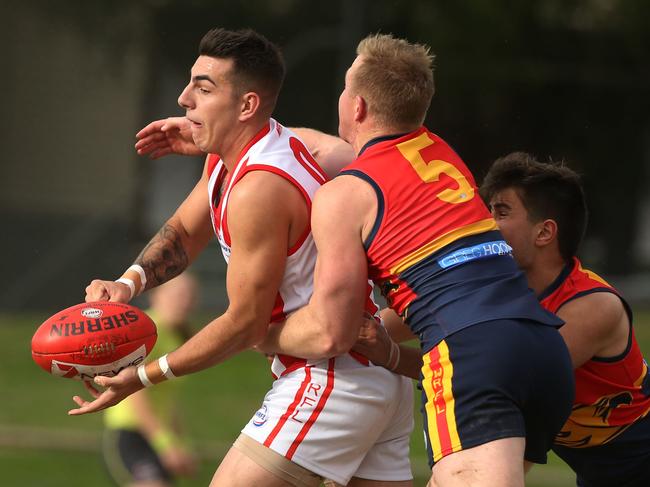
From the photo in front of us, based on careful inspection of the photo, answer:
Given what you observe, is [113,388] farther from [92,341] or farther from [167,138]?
[167,138]

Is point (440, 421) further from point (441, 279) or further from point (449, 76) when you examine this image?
point (449, 76)

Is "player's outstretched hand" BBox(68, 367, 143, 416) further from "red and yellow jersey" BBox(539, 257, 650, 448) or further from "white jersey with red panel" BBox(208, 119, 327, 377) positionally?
"red and yellow jersey" BBox(539, 257, 650, 448)

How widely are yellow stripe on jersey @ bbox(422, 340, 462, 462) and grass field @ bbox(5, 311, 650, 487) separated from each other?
7204 mm

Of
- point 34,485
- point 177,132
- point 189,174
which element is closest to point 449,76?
point 189,174

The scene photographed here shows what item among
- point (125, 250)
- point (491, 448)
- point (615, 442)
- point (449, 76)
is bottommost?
point (125, 250)

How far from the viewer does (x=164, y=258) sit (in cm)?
533

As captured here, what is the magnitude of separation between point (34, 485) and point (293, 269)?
7991mm

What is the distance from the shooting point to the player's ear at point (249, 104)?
4773 mm

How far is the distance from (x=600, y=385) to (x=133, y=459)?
3812 mm

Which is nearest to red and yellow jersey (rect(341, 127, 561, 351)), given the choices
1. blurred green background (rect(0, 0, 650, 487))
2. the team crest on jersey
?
the team crest on jersey

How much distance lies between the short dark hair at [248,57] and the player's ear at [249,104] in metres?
0.02

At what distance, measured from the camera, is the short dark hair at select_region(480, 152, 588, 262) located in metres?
4.84

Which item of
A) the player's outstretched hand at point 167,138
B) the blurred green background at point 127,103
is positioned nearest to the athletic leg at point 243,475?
the player's outstretched hand at point 167,138

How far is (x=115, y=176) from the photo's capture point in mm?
19172
